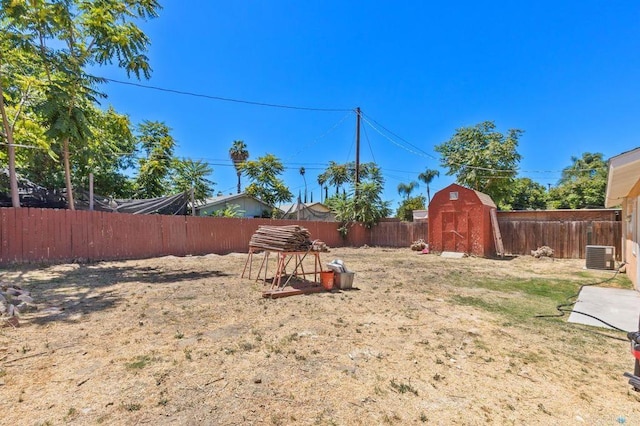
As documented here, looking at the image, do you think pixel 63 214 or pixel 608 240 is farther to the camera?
pixel 608 240

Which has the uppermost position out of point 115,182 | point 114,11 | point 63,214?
point 114,11

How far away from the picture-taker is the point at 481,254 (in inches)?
570

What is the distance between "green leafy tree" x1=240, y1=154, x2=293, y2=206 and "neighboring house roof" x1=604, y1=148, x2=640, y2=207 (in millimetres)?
22115

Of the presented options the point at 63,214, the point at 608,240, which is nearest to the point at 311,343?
the point at 63,214

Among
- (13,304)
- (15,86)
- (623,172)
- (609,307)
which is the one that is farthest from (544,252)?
(15,86)

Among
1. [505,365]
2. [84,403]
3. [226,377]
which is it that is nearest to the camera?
[84,403]

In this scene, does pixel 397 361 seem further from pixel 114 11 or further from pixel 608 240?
pixel 608 240

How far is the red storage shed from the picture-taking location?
14.7 meters

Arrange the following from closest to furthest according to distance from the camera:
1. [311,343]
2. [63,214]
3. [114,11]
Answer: [311,343], [114,11], [63,214]

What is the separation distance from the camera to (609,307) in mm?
5191

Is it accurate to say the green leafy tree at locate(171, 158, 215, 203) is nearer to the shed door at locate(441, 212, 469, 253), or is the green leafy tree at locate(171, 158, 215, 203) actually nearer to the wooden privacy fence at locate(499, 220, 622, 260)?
the shed door at locate(441, 212, 469, 253)

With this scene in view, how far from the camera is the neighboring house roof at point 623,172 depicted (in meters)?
4.59

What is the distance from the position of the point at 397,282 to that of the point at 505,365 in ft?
15.4

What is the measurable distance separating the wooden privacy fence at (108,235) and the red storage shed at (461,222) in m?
6.88
